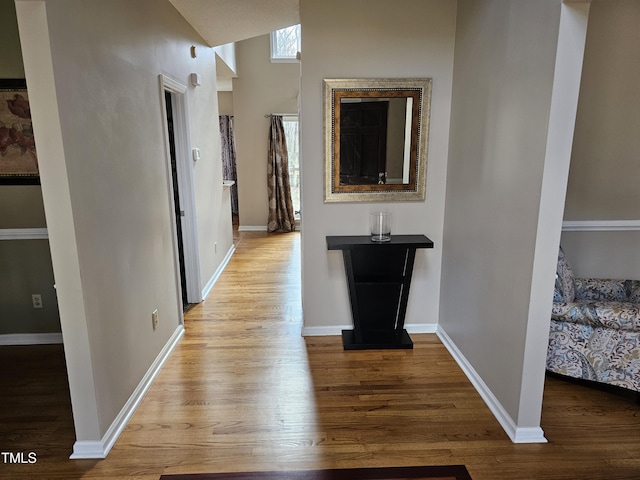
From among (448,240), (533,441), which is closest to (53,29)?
(448,240)

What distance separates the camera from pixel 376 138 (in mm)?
2926

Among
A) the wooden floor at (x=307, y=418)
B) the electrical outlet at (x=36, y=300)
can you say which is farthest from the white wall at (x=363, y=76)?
the electrical outlet at (x=36, y=300)

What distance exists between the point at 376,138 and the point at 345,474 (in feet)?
7.16

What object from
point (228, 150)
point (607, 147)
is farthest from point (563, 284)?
point (228, 150)

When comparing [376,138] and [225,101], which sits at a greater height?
[225,101]

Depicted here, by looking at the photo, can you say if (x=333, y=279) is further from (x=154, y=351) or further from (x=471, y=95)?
(x=471, y=95)

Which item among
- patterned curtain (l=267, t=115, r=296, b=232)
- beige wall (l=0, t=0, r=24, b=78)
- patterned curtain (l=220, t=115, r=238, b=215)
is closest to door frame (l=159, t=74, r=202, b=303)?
beige wall (l=0, t=0, r=24, b=78)

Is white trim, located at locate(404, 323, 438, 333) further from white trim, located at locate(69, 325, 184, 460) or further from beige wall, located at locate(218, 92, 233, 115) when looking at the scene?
beige wall, located at locate(218, 92, 233, 115)

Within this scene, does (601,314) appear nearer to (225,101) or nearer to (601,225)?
(601,225)

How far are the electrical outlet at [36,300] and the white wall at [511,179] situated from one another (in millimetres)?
3156

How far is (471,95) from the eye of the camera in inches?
99.3

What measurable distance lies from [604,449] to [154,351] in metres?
2.66

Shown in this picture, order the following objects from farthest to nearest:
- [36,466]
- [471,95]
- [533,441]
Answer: [471,95]
[533,441]
[36,466]

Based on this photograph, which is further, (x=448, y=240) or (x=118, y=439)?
(x=448, y=240)
